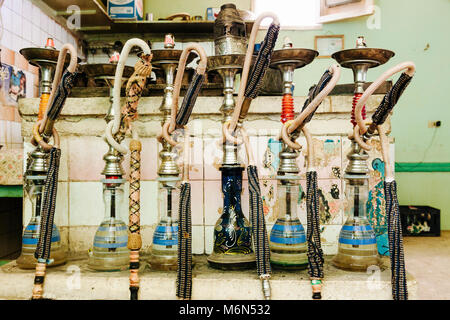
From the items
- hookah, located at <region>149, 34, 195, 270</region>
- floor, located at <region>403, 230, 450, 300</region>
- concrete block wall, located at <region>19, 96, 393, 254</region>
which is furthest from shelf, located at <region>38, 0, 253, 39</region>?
hookah, located at <region>149, 34, 195, 270</region>

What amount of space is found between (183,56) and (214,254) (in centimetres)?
45

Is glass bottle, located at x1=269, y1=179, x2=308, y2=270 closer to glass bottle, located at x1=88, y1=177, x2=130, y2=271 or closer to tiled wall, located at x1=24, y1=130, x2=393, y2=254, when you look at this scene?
tiled wall, located at x1=24, y1=130, x2=393, y2=254

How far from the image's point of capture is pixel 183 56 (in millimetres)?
749

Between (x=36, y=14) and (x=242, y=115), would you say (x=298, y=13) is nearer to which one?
(x=36, y=14)

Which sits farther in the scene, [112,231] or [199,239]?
[199,239]

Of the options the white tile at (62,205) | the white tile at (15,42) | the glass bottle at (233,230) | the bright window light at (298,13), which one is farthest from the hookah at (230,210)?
the bright window light at (298,13)

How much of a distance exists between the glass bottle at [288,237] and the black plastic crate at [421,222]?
167 centimetres

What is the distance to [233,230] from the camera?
81 centimetres

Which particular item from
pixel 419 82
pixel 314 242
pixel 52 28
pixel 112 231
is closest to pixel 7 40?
pixel 52 28

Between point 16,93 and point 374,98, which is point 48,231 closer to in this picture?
point 374,98

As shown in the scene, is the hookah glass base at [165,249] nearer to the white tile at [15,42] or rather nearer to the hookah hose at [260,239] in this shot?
the hookah hose at [260,239]

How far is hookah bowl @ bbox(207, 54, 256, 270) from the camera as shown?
0.80m

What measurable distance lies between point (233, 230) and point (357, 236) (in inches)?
11.0

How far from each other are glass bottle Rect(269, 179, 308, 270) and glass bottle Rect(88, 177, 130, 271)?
35 cm
